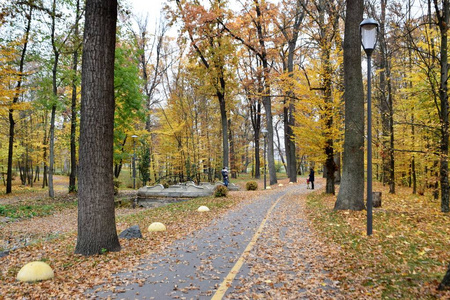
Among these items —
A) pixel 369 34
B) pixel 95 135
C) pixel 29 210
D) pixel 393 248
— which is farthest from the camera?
pixel 29 210

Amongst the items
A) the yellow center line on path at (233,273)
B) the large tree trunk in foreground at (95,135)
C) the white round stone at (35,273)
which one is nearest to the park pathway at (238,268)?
the yellow center line on path at (233,273)

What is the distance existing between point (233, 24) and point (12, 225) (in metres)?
17.7

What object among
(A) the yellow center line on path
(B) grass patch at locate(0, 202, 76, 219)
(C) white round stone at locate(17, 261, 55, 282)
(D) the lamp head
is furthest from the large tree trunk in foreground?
(B) grass patch at locate(0, 202, 76, 219)

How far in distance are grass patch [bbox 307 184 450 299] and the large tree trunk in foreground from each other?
15.1ft

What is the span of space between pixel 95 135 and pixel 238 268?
3.77m

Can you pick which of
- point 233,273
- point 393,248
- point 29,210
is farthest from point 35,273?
point 29,210

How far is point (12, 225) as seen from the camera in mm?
11906

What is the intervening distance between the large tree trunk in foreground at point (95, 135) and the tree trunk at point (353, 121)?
7530mm

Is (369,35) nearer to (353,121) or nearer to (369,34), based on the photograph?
(369,34)

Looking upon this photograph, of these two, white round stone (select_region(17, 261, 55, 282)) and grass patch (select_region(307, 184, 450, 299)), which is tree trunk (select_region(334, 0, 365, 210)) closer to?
grass patch (select_region(307, 184, 450, 299))

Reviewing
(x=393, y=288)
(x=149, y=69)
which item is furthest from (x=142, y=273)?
(x=149, y=69)

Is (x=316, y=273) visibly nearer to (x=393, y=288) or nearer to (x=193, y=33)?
(x=393, y=288)

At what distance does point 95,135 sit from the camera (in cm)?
585

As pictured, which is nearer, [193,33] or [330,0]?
[330,0]
